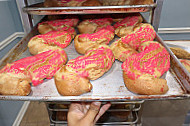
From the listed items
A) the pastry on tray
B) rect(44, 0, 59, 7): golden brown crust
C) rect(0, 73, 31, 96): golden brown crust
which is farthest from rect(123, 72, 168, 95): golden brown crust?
rect(44, 0, 59, 7): golden brown crust

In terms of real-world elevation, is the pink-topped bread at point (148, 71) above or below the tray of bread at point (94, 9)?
below

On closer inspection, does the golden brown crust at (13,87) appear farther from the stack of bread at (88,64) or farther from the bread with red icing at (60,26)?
the bread with red icing at (60,26)

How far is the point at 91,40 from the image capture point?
3.82ft

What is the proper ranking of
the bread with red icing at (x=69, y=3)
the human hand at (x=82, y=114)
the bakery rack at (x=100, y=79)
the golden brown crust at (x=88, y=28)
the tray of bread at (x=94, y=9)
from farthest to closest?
the golden brown crust at (x=88, y=28) < the bread with red icing at (x=69, y=3) < the tray of bread at (x=94, y=9) < the human hand at (x=82, y=114) < the bakery rack at (x=100, y=79)

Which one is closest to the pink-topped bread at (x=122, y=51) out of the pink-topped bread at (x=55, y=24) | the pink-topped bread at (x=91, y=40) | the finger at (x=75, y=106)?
the pink-topped bread at (x=91, y=40)

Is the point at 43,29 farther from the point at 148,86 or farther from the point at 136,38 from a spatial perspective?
the point at 148,86

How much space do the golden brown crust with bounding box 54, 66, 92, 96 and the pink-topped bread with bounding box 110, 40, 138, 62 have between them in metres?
0.35

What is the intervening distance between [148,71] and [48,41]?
2.69 feet

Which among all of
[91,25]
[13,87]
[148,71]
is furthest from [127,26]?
[13,87]

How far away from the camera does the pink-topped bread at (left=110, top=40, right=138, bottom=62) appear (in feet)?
3.40

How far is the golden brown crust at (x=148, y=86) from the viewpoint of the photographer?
779 millimetres

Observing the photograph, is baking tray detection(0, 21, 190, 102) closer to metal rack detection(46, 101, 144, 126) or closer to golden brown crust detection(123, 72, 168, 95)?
A: golden brown crust detection(123, 72, 168, 95)

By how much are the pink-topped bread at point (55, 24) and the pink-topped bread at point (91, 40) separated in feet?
1.11

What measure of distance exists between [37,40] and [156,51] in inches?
34.9
